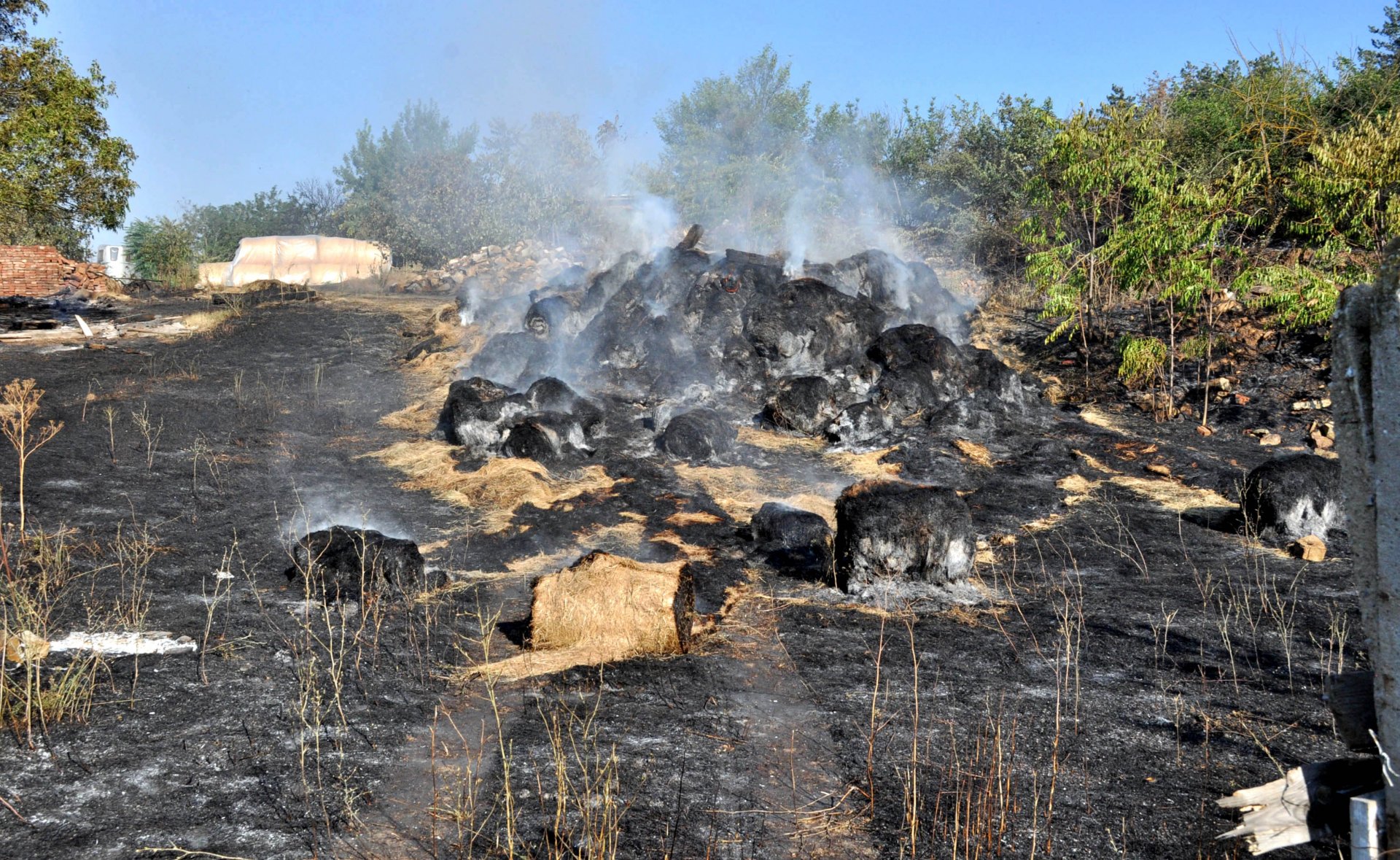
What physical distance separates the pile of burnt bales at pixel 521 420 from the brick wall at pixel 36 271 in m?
14.1

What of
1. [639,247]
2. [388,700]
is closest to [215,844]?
[388,700]

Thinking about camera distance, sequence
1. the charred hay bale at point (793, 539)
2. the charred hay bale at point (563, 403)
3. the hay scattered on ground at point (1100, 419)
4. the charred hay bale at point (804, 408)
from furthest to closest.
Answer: the charred hay bale at point (804, 408) < the hay scattered on ground at point (1100, 419) < the charred hay bale at point (563, 403) < the charred hay bale at point (793, 539)

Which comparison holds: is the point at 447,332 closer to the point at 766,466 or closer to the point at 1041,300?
the point at 766,466

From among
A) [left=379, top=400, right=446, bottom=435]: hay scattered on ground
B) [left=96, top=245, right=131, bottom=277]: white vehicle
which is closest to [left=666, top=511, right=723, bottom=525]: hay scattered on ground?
[left=379, top=400, right=446, bottom=435]: hay scattered on ground

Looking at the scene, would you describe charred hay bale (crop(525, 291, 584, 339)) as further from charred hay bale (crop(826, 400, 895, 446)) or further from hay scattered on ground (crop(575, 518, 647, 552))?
hay scattered on ground (crop(575, 518, 647, 552))

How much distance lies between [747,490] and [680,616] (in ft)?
13.6

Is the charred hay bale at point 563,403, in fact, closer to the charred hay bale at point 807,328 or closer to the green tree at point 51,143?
the charred hay bale at point 807,328

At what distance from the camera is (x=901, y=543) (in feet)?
21.3

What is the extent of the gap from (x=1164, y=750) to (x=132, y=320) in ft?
65.2

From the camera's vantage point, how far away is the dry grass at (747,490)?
28.9 feet

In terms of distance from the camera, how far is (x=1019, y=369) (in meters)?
14.3

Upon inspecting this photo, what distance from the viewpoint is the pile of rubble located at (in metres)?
22.2

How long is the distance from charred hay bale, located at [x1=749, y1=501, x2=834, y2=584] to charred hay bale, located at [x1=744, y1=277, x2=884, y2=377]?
5727mm

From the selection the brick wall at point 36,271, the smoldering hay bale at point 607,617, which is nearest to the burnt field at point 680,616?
the smoldering hay bale at point 607,617
